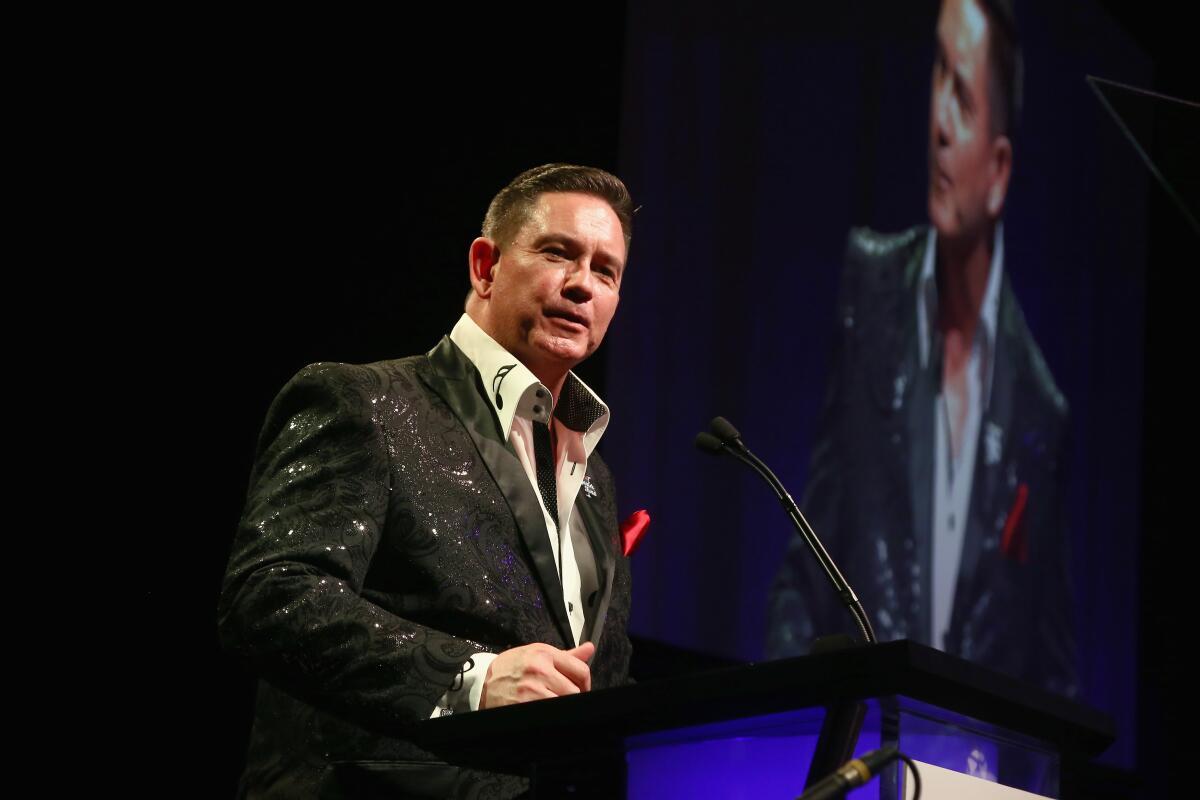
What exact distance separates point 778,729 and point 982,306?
11.3 ft

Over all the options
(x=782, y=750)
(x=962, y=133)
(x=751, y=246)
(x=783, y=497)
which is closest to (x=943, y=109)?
(x=962, y=133)

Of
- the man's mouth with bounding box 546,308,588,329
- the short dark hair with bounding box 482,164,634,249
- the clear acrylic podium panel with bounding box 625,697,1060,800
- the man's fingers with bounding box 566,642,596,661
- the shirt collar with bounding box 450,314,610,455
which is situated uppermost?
the short dark hair with bounding box 482,164,634,249

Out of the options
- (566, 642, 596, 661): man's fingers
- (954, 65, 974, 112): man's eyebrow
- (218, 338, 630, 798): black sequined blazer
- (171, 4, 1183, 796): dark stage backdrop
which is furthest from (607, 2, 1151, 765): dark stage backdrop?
(566, 642, 596, 661): man's fingers

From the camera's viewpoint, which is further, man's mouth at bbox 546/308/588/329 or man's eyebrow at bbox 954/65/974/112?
man's eyebrow at bbox 954/65/974/112

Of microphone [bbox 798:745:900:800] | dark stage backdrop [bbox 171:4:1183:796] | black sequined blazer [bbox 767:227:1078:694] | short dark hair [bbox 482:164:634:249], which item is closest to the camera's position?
microphone [bbox 798:745:900:800]

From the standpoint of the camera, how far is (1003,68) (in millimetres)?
4832

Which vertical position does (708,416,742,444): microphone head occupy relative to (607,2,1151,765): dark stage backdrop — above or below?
below

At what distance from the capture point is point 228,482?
131 inches

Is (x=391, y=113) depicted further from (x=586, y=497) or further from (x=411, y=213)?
(x=586, y=497)

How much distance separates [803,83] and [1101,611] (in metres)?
2.22

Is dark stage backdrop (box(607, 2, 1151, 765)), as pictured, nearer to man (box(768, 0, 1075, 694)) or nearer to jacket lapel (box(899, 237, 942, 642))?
man (box(768, 0, 1075, 694))

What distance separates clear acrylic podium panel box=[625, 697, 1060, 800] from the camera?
1435 mm

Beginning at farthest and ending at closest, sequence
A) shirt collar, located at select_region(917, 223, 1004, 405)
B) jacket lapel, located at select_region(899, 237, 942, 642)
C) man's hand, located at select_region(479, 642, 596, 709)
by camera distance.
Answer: shirt collar, located at select_region(917, 223, 1004, 405) → jacket lapel, located at select_region(899, 237, 942, 642) → man's hand, located at select_region(479, 642, 596, 709)

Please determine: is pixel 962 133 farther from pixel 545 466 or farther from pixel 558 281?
pixel 545 466
